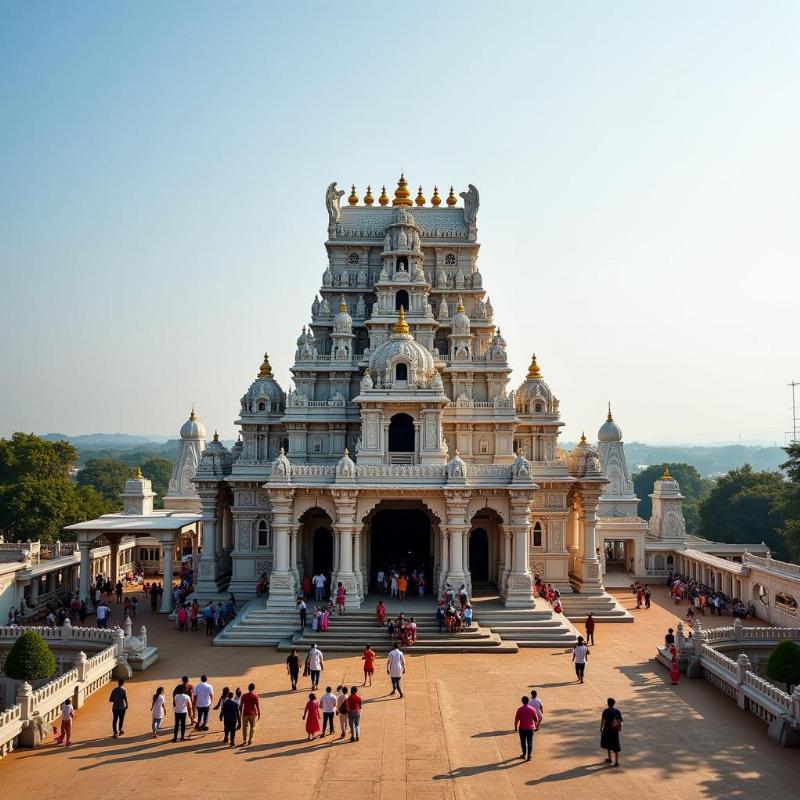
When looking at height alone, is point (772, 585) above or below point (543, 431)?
below

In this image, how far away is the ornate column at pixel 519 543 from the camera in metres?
27.0

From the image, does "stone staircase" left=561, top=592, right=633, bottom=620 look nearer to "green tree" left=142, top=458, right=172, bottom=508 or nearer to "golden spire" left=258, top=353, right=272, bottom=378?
"golden spire" left=258, top=353, right=272, bottom=378

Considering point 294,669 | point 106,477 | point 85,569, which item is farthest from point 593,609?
point 106,477

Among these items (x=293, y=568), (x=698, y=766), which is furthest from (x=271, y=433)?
(x=698, y=766)

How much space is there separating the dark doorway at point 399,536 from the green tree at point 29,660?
15.8 metres

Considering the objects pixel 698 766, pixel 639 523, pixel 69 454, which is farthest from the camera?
pixel 69 454

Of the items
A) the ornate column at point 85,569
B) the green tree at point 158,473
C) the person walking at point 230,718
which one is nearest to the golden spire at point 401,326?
the ornate column at point 85,569

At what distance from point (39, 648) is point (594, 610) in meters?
19.8

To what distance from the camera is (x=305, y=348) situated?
109 feet

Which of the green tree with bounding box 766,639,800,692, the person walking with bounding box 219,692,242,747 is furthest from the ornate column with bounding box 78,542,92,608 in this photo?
the green tree with bounding box 766,639,800,692

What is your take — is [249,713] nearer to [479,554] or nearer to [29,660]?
[29,660]

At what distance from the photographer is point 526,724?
1440 cm

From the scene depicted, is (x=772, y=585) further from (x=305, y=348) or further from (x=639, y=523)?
(x=305, y=348)

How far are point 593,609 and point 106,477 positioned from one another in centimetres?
7417
